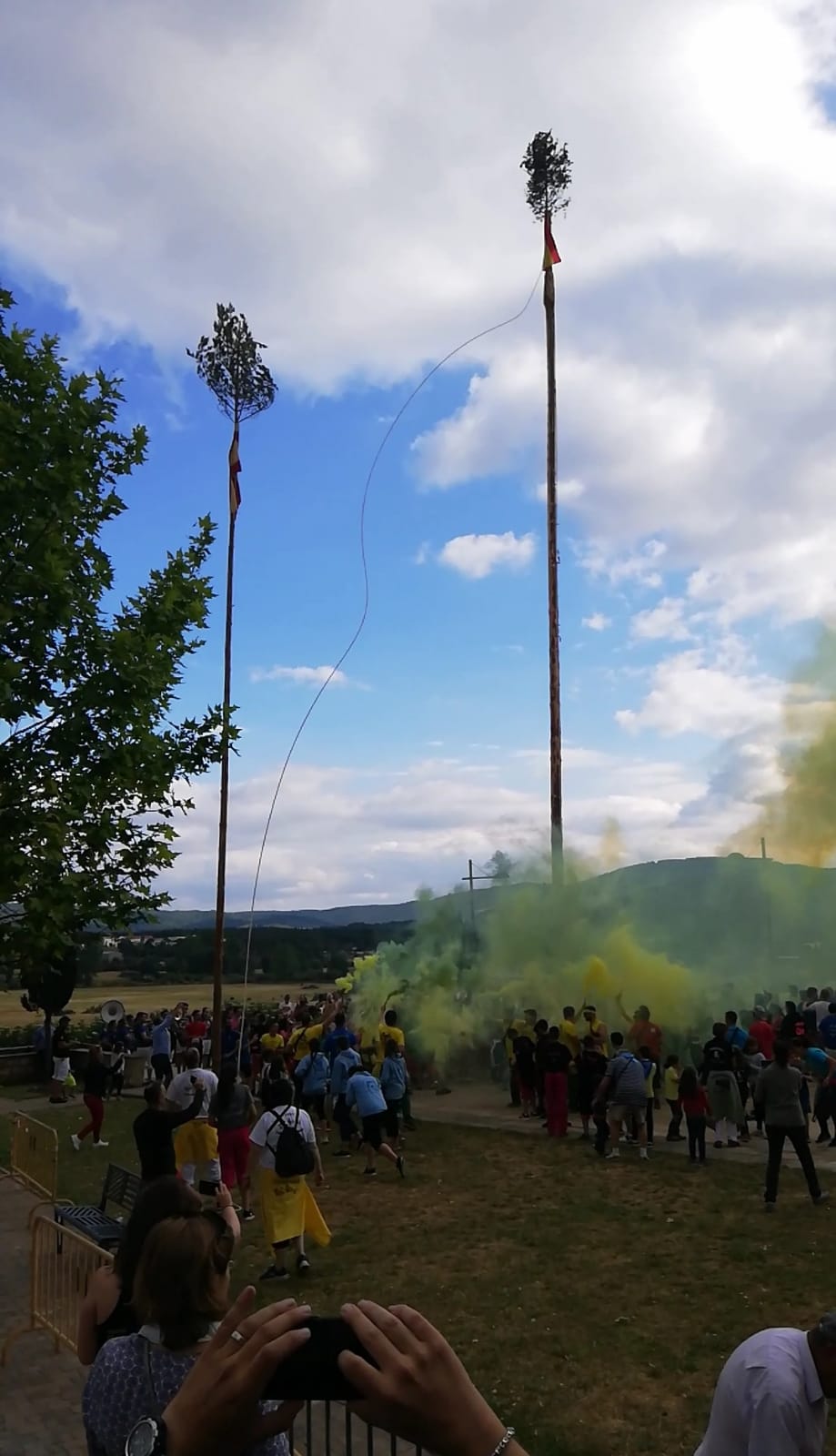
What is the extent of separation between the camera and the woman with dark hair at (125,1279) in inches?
138

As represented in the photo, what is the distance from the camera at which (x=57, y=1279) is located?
6.82 meters

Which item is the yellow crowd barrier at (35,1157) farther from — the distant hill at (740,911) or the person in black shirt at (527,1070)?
the distant hill at (740,911)

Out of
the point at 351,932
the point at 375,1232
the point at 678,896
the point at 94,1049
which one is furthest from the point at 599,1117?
the point at 351,932

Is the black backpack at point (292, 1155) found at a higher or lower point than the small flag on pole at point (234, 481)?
lower

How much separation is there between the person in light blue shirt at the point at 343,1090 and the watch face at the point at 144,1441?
12.0 metres

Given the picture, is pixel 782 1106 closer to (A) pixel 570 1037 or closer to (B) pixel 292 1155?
(B) pixel 292 1155

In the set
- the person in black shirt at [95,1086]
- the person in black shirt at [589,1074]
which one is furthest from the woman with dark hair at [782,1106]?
the person in black shirt at [95,1086]

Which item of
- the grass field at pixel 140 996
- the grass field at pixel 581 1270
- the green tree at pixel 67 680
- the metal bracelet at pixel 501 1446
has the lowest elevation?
the grass field at pixel 140 996

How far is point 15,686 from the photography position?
29.0 ft

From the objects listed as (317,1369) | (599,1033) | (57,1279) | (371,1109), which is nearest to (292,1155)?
(57,1279)

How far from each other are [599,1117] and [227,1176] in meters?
4.72

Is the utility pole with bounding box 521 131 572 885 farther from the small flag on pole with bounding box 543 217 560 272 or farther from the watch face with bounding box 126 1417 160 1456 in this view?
the watch face with bounding box 126 1417 160 1456

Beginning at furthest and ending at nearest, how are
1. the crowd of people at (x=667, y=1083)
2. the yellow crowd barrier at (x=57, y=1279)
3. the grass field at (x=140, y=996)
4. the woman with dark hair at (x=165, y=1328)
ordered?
1. the grass field at (x=140, y=996)
2. the crowd of people at (x=667, y=1083)
3. the yellow crowd barrier at (x=57, y=1279)
4. the woman with dark hair at (x=165, y=1328)

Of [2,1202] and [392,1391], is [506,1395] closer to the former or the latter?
[392,1391]
